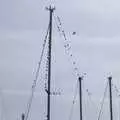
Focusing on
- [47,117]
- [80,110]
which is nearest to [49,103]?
[47,117]

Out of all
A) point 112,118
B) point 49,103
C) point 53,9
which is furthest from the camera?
point 112,118

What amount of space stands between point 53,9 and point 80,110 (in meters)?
36.5

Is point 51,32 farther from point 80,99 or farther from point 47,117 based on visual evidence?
point 80,99

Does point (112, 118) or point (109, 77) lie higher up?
point (109, 77)

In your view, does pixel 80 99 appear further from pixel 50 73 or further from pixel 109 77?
pixel 50 73

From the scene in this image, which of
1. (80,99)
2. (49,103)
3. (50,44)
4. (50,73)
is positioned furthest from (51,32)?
(80,99)

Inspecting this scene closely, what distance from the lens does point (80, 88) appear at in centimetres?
9462

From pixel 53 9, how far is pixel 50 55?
6.60 m

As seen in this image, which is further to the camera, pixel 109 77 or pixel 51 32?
pixel 109 77

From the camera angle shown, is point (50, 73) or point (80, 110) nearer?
point (50, 73)

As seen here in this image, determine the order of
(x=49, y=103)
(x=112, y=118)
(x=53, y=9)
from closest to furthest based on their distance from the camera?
(x=49, y=103), (x=53, y=9), (x=112, y=118)

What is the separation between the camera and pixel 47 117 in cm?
5741

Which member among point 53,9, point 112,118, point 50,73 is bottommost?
point 112,118

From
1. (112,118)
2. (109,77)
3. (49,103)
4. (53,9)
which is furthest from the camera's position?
(109,77)
